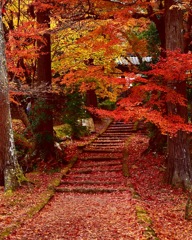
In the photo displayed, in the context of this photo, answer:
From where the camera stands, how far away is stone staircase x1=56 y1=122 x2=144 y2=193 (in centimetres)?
1162

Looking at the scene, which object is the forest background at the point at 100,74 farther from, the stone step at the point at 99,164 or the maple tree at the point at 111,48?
the stone step at the point at 99,164

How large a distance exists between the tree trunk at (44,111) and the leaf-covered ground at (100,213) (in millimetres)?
1888

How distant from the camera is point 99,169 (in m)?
14.0

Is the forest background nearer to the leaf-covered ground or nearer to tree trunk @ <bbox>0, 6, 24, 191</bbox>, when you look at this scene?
tree trunk @ <bbox>0, 6, 24, 191</bbox>

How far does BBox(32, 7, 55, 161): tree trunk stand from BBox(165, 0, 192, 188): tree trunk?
5.35 metres

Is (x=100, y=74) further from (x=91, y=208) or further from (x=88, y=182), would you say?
(x=91, y=208)

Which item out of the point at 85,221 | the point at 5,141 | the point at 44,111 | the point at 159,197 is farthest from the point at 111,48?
the point at 85,221

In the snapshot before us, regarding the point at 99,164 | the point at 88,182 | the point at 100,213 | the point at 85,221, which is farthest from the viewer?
the point at 99,164

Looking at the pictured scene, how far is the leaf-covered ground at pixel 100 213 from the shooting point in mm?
6820

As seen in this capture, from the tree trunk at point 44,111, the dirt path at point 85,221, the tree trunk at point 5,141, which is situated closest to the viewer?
the dirt path at point 85,221

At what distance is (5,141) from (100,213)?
143 inches

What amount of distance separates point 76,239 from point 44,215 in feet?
6.57

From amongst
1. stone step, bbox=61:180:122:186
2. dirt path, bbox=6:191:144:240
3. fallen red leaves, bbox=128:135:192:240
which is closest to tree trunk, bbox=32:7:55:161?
stone step, bbox=61:180:122:186

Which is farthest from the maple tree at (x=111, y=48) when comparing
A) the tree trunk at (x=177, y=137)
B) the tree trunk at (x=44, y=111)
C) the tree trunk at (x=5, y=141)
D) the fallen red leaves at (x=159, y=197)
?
the tree trunk at (x=5, y=141)
